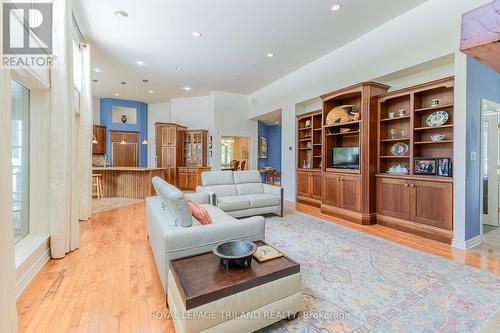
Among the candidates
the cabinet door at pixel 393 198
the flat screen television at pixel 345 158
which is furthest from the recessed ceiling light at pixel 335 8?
the cabinet door at pixel 393 198

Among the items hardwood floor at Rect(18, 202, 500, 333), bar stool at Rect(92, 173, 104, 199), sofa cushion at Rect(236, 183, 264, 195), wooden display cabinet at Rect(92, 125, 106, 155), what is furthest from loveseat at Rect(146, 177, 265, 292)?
wooden display cabinet at Rect(92, 125, 106, 155)

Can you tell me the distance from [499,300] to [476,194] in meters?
1.81

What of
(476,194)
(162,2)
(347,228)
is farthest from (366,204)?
(162,2)

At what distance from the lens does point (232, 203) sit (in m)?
4.12

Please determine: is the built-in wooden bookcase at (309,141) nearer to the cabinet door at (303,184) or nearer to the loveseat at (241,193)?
the cabinet door at (303,184)

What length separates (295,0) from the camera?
3.33 meters

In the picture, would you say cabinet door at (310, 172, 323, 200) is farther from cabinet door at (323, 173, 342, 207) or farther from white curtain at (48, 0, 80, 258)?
white curtain at (48, 0, 80, 258)

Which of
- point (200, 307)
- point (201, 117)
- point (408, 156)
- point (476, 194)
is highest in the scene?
point (201, 117)

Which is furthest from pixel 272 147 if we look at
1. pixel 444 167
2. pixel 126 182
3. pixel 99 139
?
pixel 444 167

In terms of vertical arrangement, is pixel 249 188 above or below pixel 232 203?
above

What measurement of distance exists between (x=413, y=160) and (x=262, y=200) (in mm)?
2578

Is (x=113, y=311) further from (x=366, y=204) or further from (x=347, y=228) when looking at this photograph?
(x=366, y=204)

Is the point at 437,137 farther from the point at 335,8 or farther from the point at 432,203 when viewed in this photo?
the point at 335,8

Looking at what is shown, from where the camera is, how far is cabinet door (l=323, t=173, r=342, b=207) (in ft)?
15.1
